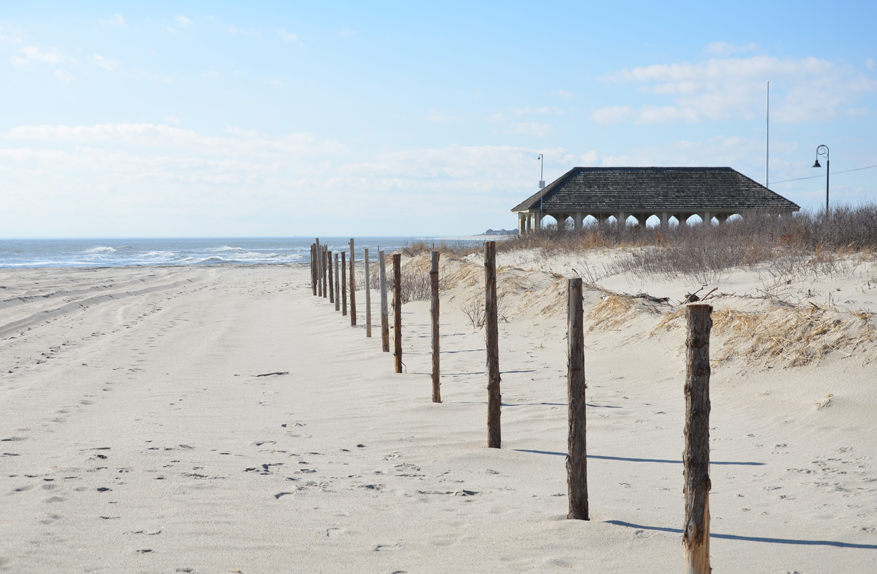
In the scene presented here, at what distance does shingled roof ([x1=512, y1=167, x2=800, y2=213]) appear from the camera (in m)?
29.6

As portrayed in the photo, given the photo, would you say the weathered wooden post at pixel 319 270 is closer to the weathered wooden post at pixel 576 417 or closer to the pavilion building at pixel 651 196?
the pavilion building at pixel 651 196

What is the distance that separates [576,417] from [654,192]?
1145 inches

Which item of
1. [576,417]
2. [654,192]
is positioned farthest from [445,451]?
[654,192]

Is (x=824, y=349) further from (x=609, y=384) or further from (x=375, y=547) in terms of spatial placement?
(x=375, y=547)

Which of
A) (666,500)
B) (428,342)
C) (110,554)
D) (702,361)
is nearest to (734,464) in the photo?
(666,500)

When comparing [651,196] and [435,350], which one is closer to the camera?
[435,350]

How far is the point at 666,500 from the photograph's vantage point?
13.5 feet

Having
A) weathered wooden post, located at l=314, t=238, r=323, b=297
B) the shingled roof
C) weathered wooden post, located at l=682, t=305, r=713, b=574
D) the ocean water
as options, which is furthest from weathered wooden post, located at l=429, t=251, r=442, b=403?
the ocean water

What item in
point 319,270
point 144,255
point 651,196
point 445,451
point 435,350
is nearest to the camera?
point 445,451

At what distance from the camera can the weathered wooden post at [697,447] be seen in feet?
8.86

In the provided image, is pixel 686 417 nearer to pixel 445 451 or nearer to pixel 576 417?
pixel 576 417

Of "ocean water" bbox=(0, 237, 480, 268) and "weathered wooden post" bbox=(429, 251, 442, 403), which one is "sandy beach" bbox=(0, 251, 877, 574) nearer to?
"weathered wooden post" bbox=(429, 251, 442, 403)

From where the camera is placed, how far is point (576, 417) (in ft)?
12.6

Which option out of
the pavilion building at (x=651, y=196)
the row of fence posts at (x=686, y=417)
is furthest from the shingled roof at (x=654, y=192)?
the row of fence posts at (x=686, y=417)
